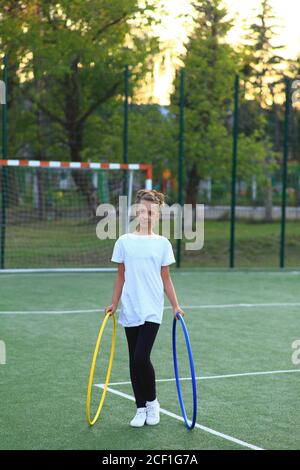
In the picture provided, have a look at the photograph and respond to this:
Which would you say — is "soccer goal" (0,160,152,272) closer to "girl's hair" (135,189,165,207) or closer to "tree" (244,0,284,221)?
"tree" (244,0,284,221)

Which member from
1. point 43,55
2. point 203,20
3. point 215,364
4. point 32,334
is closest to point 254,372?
point 215,364

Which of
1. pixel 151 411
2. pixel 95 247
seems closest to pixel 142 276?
pixel 151 411

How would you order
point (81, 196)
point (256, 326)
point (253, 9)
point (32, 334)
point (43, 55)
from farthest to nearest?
point (253, 9) < point (81, 196) < point (43, 55) < point (256, 326) < point (32, 334)

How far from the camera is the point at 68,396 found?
308 inches

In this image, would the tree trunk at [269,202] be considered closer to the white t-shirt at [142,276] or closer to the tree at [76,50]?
the tree at [76,50]

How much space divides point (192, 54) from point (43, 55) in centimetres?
590

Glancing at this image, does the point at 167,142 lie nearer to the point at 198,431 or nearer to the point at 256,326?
the point at 256,326

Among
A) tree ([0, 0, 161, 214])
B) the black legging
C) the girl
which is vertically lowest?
the black legging

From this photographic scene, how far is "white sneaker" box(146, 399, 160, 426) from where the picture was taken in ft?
22.4

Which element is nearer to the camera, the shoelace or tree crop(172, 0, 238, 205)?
the shoelace

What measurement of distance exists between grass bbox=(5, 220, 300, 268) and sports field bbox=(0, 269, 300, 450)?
465cm

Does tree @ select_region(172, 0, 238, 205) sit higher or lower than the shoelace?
higher

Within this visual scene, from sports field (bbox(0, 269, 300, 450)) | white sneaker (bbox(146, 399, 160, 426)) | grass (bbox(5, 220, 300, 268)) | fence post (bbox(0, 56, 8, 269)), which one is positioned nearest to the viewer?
sports field (bbox(0, 269, 300, 450))

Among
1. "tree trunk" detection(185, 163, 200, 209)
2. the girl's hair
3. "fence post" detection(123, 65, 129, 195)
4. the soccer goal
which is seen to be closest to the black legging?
the girl's hair
